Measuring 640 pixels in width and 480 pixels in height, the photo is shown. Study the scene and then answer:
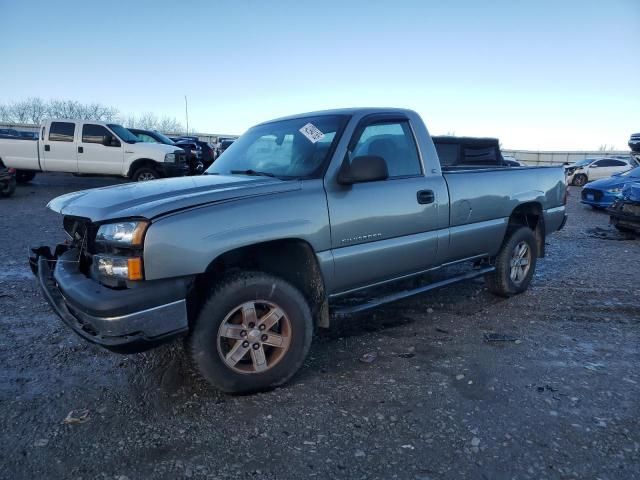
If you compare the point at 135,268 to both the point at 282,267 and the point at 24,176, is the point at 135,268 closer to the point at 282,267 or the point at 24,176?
the point at 282,267

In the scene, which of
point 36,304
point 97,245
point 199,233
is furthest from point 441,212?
point 36,304

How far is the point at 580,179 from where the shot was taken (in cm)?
2102

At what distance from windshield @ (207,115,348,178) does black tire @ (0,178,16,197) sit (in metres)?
10.4

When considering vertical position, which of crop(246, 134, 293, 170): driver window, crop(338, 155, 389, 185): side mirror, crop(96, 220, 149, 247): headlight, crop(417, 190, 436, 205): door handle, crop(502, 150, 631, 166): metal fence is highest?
crop(502, 150, 631, 166): metal fence

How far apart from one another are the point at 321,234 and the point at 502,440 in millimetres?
1600

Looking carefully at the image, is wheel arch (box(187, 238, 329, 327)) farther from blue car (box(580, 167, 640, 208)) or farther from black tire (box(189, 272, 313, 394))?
blue car (box(580, 167, 640, 208))

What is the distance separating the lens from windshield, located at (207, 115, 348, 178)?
3.25 meters

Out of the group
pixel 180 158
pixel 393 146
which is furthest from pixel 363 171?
pixel 180 158

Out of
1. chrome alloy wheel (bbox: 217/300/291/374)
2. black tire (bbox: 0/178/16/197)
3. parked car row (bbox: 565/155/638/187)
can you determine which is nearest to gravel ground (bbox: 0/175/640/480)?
chrome alloy wheel (bbox: 217/300/291/374)

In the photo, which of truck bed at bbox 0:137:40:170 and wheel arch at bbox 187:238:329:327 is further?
truck bed at bbox 0:137:40:170

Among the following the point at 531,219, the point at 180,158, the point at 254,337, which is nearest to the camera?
the point at 254,337

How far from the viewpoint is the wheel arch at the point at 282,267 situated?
108 inches

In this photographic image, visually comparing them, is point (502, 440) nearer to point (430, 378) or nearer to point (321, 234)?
point (430, 378)

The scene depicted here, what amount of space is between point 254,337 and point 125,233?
1.00m
